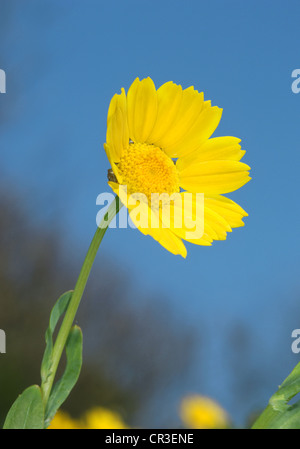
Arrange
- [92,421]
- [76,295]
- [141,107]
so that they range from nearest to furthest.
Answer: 1. [76,295]
2. [141,107]
3. [92,421]

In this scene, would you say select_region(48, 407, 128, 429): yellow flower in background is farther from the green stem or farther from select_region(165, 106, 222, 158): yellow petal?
select_region(165, 106, 222, 158): yellow petal

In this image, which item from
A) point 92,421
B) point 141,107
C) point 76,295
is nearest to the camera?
point 76,295

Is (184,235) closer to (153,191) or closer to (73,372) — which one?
(153,191)

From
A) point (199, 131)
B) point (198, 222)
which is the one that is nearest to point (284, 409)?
point (198, 222)

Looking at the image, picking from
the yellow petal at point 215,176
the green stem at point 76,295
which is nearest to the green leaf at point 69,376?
the green stem at point 76,295

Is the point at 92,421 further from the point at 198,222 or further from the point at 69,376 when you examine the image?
the point at 198,222
